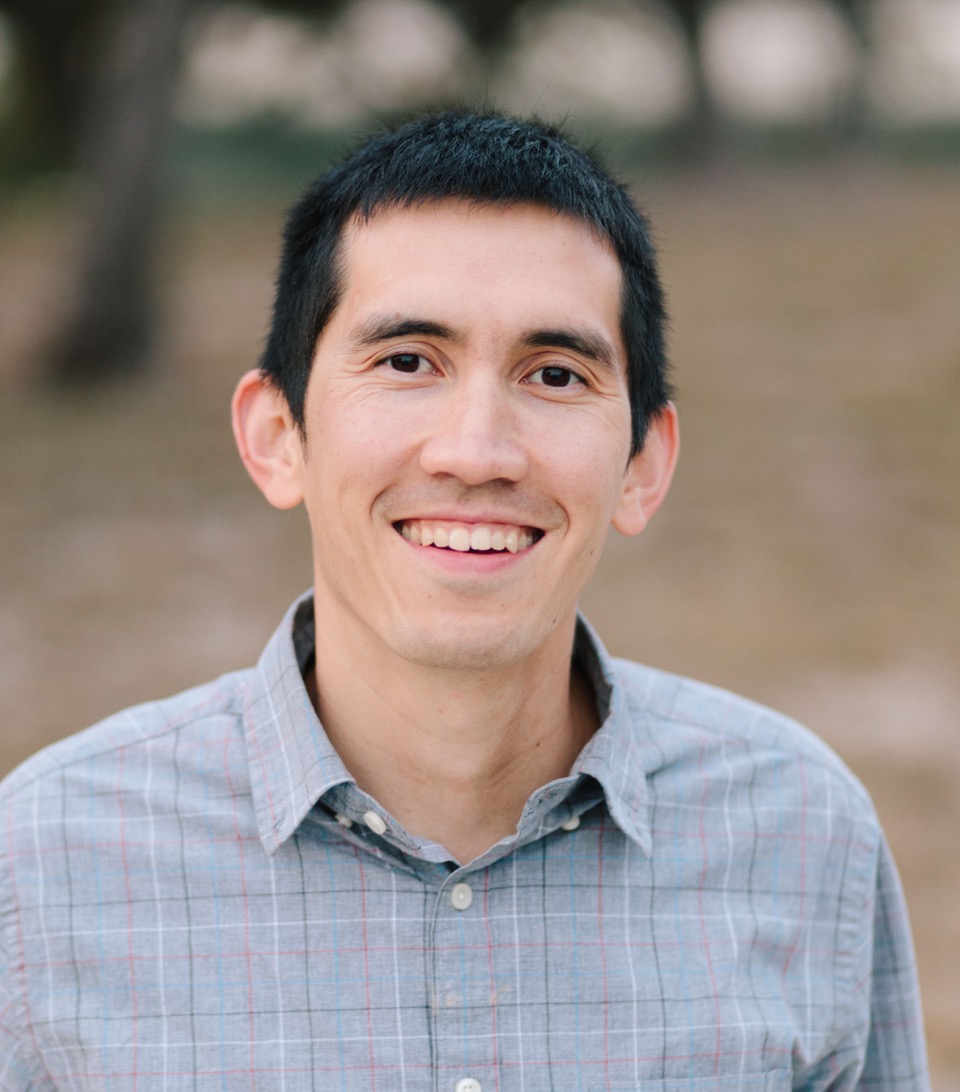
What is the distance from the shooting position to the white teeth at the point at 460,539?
187 cm

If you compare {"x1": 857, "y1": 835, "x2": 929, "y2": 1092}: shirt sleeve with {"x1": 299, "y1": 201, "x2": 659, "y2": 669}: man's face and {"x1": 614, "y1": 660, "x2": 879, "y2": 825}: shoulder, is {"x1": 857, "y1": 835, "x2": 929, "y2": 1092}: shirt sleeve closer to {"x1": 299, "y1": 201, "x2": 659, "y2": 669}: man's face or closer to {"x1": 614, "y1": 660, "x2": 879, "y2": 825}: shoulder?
{"x1": 614, "y1": 660, "x2": 879, "y2": 825}: shoulder

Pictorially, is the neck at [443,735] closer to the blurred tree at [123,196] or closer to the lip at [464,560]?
the lip at [464,560]

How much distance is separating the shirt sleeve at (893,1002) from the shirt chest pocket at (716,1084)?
0.32m

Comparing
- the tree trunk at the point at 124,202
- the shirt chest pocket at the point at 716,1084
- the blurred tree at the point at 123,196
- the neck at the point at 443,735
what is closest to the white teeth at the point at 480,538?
the neck at the point at 443,735

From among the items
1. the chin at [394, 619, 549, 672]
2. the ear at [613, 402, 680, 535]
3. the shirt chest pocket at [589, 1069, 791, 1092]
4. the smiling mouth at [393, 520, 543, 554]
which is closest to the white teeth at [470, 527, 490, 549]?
the smiling mouth at [393, 520, 543, 554]

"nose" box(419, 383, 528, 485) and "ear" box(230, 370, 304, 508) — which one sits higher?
"ear" box(230, 370, 304, 508)

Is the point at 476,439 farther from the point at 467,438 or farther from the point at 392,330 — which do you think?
the point at 392,330

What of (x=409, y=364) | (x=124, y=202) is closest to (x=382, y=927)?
(x=409, y=364)

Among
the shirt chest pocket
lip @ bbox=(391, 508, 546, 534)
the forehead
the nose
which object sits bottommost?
the shirt chest pocket

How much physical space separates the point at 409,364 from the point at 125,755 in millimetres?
711

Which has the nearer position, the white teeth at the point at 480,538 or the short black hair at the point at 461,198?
the white teeth at the point at 480,538

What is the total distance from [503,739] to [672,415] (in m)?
0.63

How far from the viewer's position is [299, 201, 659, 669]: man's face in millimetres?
1868

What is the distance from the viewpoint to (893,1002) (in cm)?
223
